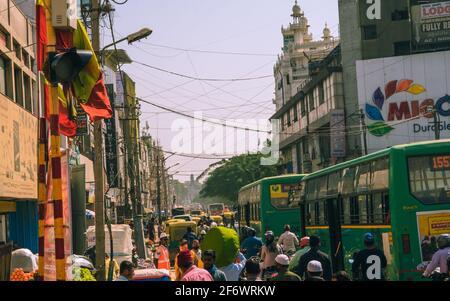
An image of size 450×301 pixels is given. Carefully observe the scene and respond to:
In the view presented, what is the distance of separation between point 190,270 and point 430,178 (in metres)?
7.76

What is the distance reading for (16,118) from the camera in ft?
80.2

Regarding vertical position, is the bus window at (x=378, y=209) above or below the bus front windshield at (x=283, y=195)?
below

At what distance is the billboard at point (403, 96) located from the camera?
64.4 meters

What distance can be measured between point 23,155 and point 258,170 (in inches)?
3629

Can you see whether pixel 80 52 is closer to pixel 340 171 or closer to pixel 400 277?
pixel 400 277

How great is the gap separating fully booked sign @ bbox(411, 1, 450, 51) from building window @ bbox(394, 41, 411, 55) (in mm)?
1760

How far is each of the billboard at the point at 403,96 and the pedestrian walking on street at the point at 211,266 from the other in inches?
2173

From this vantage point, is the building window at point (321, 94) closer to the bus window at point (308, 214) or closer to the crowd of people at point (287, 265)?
the bus window at point (308, 214)

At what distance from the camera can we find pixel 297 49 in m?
144

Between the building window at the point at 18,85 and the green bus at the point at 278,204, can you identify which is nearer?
the building window at the point at 18,85

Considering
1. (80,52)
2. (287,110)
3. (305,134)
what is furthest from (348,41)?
(80,52)

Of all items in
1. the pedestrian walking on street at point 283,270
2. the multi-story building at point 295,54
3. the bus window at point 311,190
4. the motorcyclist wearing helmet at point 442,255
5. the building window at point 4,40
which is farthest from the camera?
the multi-story building at point 295,54

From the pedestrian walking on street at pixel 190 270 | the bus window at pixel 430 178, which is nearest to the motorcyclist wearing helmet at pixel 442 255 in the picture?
the bus window at pixel 430 178

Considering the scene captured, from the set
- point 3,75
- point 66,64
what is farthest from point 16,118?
point 66,64
